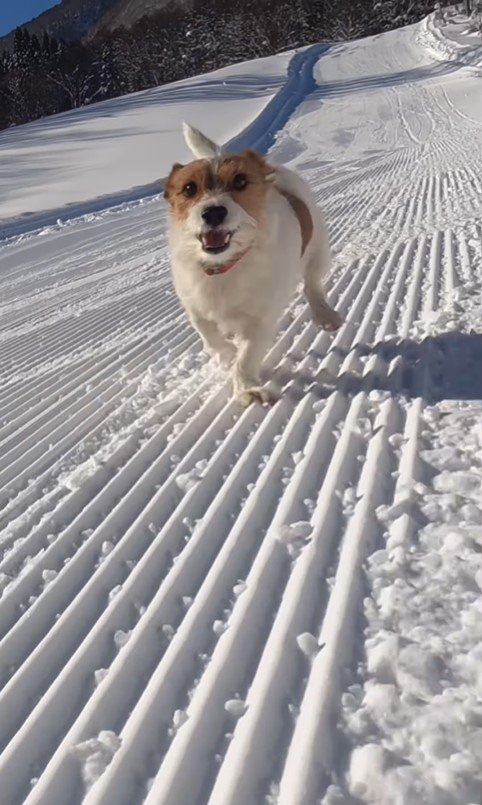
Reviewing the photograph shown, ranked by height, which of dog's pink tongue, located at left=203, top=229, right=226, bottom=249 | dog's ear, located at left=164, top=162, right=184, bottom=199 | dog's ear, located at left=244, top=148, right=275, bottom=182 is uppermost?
dog's ear, located at left=244, top=148, right=275, bottom=182

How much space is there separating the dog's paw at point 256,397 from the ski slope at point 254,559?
4cm

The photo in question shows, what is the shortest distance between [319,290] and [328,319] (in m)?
0.22

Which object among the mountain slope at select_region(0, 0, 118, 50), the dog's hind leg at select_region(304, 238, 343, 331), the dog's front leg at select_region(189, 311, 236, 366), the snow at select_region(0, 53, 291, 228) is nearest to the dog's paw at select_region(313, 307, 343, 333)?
the dog's hind leg at select_region(304, 238, 343, 331)

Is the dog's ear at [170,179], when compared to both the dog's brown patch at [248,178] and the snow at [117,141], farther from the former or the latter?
the snow at [117,141]

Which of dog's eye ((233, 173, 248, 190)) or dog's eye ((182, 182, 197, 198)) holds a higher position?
dog's eye ((233, 173, 248, 190))

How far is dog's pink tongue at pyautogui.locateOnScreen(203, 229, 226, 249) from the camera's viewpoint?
9.96ft

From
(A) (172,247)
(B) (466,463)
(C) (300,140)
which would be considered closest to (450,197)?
(A) (172,247)

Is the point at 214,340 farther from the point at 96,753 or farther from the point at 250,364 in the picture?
the point at 96,753

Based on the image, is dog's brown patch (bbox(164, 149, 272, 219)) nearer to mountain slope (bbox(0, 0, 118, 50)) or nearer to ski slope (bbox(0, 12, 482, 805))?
ski slope (bbox(0, 12, 482, 805))

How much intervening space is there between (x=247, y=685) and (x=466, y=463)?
1.00 m

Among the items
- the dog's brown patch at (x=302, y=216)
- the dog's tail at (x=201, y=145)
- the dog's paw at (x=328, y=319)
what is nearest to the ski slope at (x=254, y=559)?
the dog's paw at (x=328, y=319)

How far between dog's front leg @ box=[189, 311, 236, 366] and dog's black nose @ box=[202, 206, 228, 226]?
0.56 m

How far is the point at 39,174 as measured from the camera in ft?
71.8

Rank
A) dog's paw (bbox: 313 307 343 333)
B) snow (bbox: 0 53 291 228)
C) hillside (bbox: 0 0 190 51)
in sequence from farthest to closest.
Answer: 1. hillside (bbox: 0 0 190 51)
2. snow (bbox: 0 53 291 228)
3. dog's paw (bbox: 313 307 343 333)
